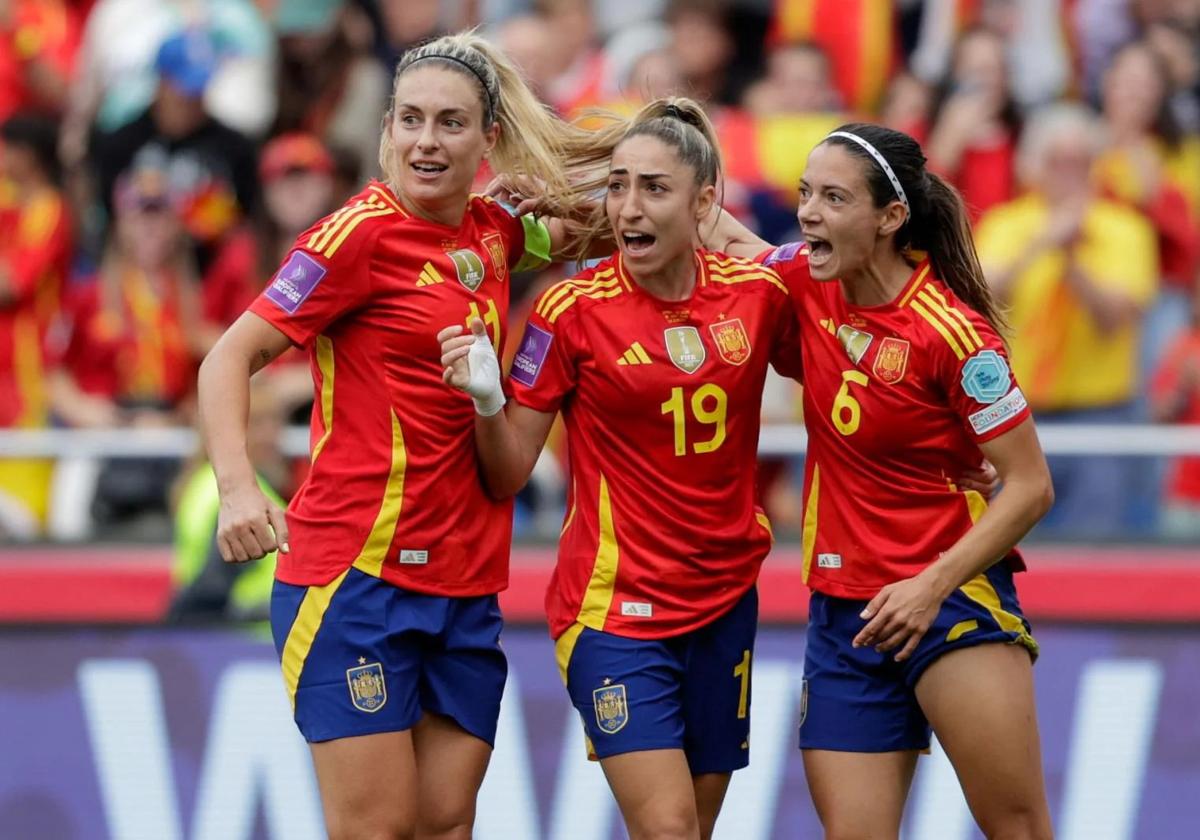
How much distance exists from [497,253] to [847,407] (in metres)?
1.00

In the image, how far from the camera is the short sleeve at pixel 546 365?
213 inches

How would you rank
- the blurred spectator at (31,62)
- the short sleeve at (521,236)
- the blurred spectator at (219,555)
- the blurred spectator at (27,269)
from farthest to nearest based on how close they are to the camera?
the blurred spectator at (31,62) → the blurred spectator at (27,269) → the blurred spectator at (219,555) → the short sleeve at (521,236)

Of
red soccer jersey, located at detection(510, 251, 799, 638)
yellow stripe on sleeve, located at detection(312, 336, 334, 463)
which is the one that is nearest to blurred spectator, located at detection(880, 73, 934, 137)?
red soccer jersey, located at detection(510, 251, 799, 638)

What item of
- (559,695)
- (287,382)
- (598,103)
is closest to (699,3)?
(598,103)

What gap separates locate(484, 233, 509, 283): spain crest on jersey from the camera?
217 inches

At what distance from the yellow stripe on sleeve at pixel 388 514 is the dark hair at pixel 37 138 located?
182 inches

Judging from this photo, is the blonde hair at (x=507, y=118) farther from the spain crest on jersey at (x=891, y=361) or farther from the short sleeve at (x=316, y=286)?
the spain crest on jersey at (x=891, y=361)

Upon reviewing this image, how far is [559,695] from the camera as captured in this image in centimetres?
747

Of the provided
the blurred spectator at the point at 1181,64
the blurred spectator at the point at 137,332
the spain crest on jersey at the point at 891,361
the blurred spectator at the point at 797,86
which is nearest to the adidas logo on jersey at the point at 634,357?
the spain crest on jersey at the point at 891,361

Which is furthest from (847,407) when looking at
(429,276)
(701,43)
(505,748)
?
(701,43)

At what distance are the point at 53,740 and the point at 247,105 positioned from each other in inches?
132

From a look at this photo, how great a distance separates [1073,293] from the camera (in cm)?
856

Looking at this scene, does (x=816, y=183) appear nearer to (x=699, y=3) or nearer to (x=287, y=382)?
(x=287, y=382)

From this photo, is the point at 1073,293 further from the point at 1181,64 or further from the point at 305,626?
the point at 305,626
